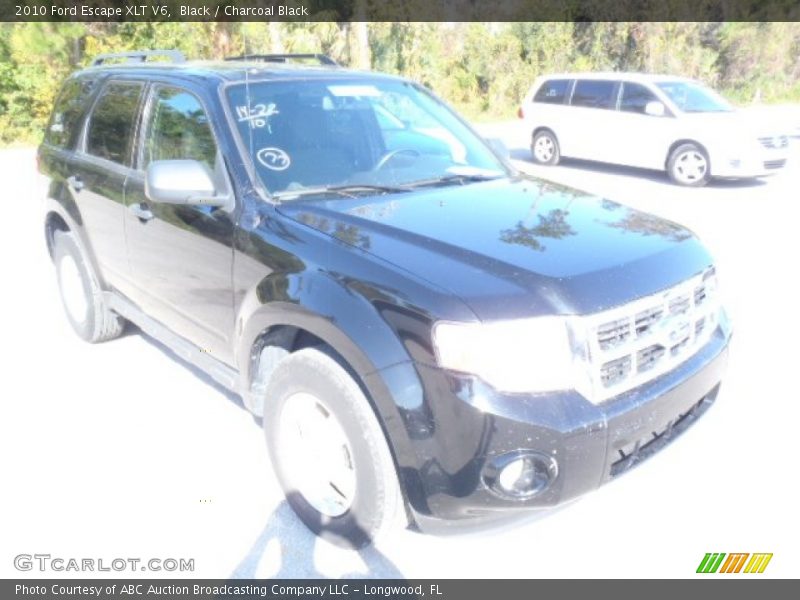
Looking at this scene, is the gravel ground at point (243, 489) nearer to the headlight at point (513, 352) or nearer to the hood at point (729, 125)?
the headlight at point (513, 352)

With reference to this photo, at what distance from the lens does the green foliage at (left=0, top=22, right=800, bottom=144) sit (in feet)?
60.5

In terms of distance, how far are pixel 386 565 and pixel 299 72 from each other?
2.61m

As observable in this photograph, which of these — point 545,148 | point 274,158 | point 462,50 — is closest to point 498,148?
point 274,158

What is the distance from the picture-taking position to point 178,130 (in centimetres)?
357

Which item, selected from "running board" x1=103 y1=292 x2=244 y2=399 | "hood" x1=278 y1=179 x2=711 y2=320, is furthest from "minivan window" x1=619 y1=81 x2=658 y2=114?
"running board" x1=103 y1=292 x2=244 y2=399

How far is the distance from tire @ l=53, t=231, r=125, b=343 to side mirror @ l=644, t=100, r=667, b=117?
986cm

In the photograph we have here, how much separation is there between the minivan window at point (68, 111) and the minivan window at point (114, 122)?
290mm

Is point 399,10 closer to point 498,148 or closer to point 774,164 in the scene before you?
point 774,164

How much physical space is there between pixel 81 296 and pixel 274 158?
8.34 ft

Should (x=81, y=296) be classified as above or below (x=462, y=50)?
below

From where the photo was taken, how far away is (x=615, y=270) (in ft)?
8.32

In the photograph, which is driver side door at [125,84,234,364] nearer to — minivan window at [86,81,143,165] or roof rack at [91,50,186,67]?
minivan window at [86,81,143,165]

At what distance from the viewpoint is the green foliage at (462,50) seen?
1845 centimetres

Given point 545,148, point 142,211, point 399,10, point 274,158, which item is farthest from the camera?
point 399,10
